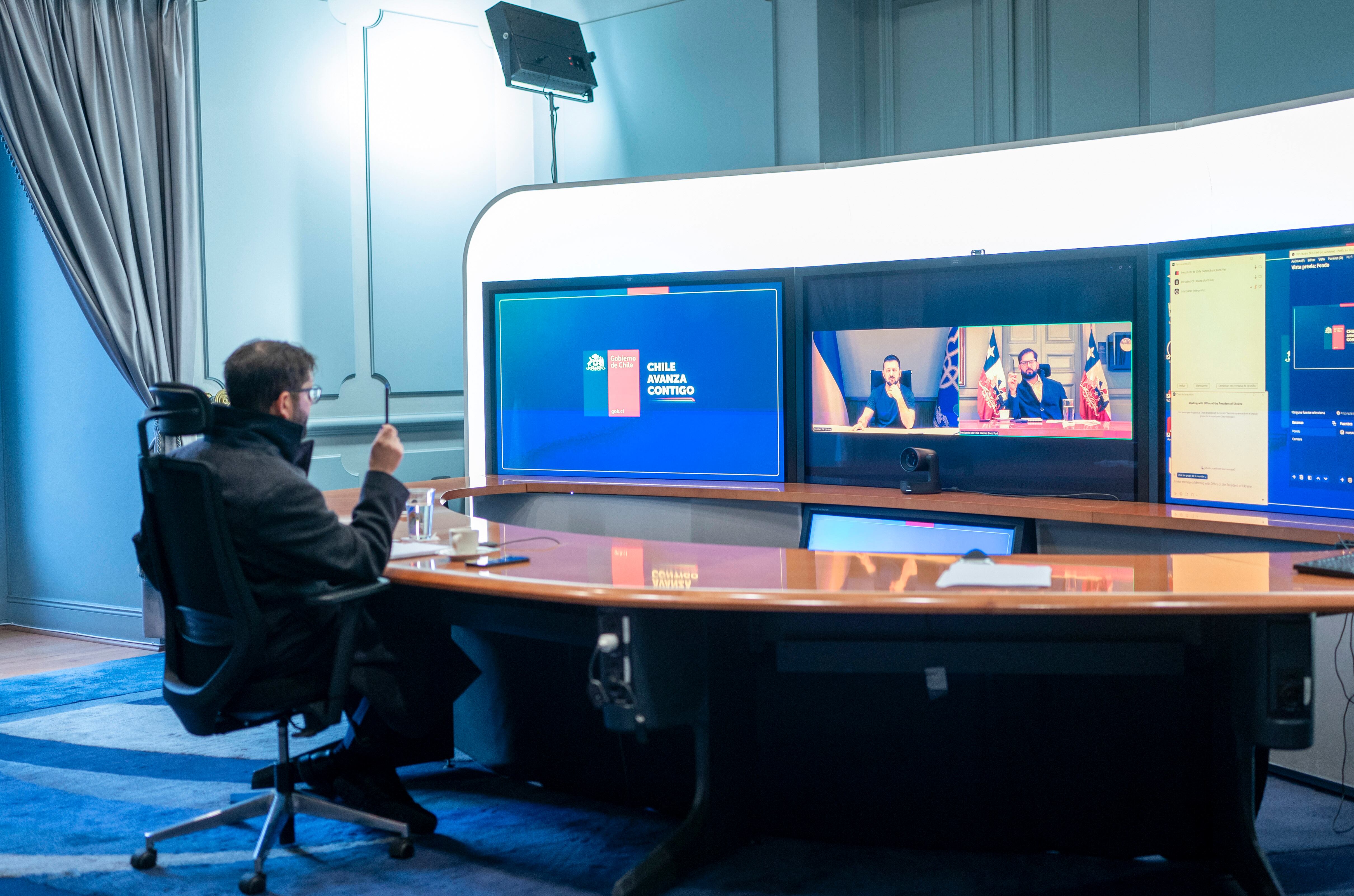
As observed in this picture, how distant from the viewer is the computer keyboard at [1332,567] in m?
2.18

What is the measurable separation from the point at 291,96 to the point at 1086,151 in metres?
3.55

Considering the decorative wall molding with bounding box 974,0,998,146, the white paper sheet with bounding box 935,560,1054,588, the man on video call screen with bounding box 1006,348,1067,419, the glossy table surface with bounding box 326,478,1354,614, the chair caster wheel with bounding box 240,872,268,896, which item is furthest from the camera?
the decorative wall molding with bounding box 974,0,998,146

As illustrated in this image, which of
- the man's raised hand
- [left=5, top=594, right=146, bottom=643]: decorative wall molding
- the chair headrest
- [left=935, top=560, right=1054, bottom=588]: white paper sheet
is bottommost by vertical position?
[left=5, top=594, right=146, bottom=643]: decorative wall molding

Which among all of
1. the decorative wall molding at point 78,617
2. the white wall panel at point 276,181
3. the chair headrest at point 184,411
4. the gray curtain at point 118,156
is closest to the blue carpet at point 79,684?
the decorative wall molding at point 78,617

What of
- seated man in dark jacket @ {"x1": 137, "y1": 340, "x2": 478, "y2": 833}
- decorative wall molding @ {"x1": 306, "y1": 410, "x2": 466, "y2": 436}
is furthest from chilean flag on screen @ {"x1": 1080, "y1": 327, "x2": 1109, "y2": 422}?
decorative wall molding @ {"x1": 306, "y1": 410, "x2": 466, "y2": 436}

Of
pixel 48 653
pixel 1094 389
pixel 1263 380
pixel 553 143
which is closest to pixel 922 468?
pixel 1094 389

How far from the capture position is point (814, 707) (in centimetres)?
261

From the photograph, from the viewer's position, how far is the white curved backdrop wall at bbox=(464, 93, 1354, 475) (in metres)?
3.30

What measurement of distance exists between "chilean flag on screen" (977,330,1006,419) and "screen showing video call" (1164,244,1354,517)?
1.93 feet

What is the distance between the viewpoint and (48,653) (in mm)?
4945

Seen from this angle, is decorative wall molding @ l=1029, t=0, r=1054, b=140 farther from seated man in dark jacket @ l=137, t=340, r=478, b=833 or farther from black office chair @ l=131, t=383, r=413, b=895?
black office chair @ l=131, t=383, r=413, b=895

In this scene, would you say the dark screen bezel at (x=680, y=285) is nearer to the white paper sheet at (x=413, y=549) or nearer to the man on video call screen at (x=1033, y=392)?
the man on video call screen at (x=1033, y=392)

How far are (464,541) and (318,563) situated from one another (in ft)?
1.34

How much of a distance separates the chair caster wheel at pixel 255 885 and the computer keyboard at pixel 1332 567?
2319 mm
